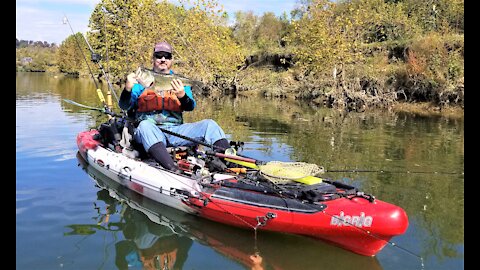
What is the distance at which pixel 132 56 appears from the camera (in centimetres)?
2497

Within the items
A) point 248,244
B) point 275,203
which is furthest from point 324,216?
point 248,244

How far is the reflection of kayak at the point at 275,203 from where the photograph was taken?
4379 mm

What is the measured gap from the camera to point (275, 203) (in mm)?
4836

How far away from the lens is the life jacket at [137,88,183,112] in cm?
669

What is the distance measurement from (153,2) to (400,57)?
16463 millimetres

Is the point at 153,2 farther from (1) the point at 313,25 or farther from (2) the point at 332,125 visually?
(2) the point at 332,125

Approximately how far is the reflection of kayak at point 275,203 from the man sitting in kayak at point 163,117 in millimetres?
304

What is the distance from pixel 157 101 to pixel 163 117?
0.30 m

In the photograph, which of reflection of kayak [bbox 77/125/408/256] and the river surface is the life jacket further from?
the river surface

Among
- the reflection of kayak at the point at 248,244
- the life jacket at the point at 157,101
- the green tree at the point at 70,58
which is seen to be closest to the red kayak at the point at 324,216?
the reflection of kayak at the point at 248,244

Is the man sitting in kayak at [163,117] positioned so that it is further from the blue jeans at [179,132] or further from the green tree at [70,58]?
the green tree at [70,58]

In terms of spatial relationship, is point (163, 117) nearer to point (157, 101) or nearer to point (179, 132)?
point (157, 101)

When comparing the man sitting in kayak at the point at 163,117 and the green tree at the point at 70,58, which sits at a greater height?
the green tree at the point at 70,58
